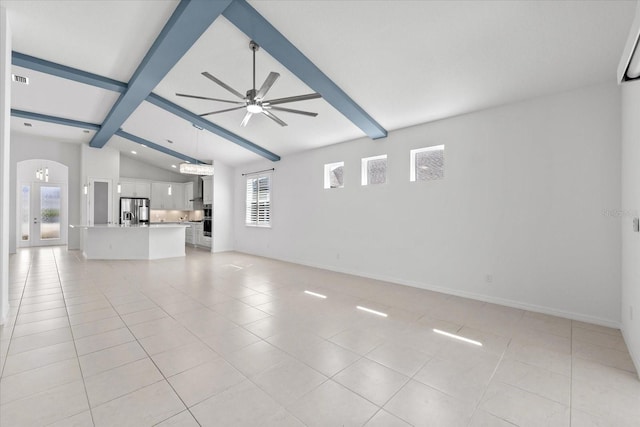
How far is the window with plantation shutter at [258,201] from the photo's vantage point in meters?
8.23

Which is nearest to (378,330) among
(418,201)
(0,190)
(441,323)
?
(441,323)

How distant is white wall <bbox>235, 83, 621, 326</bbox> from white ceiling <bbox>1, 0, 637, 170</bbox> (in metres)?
0.37

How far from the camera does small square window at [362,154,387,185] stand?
560 centimetres

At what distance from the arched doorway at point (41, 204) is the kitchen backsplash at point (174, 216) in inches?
105

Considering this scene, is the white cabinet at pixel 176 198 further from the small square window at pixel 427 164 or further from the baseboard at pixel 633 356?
the baseboard at pixel 633 356

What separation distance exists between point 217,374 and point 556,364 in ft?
9.37

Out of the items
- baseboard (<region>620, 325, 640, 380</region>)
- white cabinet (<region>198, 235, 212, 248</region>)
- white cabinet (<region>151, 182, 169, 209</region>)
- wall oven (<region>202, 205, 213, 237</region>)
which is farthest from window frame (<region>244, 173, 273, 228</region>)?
baseboard (<region>620, 325, 640, 380</region>)

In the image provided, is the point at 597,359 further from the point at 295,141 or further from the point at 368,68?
the point at 295,141

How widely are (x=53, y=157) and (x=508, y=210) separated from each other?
12121 millimetres

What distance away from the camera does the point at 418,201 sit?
4.91m

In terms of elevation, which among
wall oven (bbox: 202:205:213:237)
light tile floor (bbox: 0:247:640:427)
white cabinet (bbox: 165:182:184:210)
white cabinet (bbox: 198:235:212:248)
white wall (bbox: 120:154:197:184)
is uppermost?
white wall (bbox: 120:154:197:184)

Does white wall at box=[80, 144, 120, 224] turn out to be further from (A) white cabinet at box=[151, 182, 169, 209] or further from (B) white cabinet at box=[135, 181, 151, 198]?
(A) white cabinet at box=[151, 182, 169, 209]

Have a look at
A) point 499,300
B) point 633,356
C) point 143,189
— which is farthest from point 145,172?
point 633,356

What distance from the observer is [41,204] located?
10117mm
